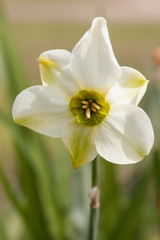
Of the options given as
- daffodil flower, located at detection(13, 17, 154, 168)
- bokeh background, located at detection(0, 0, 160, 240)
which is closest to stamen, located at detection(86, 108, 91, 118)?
daffodil flower, located at detection(13, 17, 154, 168)

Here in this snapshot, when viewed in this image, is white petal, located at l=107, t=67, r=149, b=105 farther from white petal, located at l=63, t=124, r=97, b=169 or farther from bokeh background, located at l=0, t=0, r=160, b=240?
bokeh background, located at l=0, t=0, r=160, b=240

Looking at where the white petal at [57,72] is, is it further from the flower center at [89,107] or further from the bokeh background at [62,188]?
the bokeh background at [62,188]

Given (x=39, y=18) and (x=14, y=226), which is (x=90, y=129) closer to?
(x=14, y=226)

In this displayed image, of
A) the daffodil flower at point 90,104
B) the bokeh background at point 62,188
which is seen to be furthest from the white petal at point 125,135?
the bokeh background at point 62,188

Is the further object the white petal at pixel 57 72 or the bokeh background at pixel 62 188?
the bokeh background at pixel 62 188

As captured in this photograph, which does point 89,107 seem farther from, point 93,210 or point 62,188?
point 62,188
